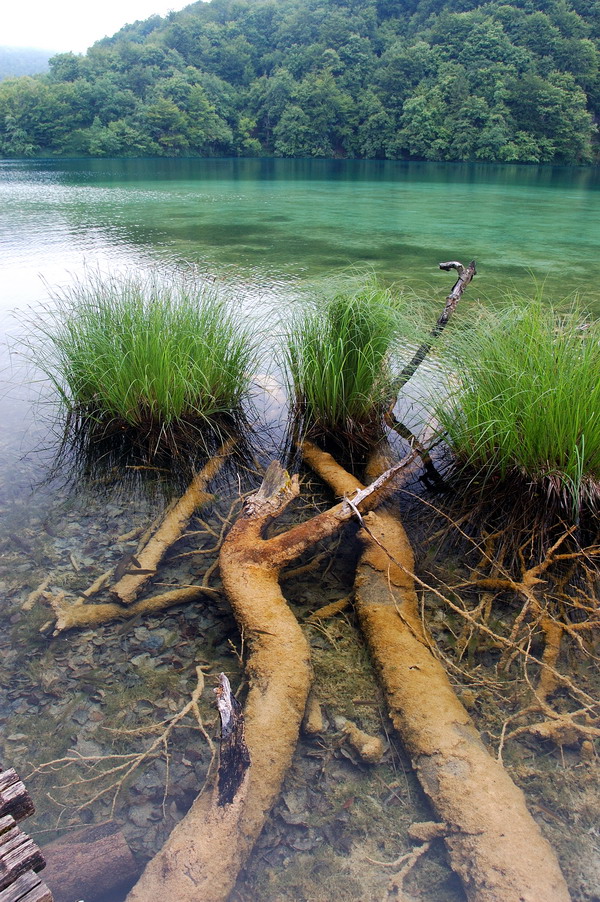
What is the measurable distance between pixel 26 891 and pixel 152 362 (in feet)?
7.04

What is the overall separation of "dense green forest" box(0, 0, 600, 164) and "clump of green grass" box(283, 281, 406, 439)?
33.2 m

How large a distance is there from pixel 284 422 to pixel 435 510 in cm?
121

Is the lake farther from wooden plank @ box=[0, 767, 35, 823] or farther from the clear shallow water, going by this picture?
wooden plank @ box=[0, 767, 35, 823]

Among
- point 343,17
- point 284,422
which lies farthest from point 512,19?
point 284,422

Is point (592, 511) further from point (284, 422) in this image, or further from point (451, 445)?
point (284, 422)

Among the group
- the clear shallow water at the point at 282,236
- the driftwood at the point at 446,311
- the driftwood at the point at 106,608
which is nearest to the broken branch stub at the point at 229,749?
the driftwood at the point at 106,608

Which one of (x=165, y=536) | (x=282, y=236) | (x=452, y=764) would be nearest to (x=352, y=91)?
(x=282, y=236)

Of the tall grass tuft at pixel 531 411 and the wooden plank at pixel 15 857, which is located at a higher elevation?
the tall grass tuft at pixel 531 411

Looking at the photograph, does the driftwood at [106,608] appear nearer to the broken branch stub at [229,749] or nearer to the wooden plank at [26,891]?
the broken branch stub at [229,749]

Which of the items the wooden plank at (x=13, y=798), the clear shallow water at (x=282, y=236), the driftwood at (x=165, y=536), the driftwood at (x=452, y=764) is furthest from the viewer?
the clear shallow water at (x=282, y=236)

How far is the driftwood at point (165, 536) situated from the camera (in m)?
1.92

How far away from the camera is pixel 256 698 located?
1.46 metres

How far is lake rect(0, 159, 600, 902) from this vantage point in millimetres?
1419

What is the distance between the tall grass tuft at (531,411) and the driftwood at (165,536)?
1162 mm
